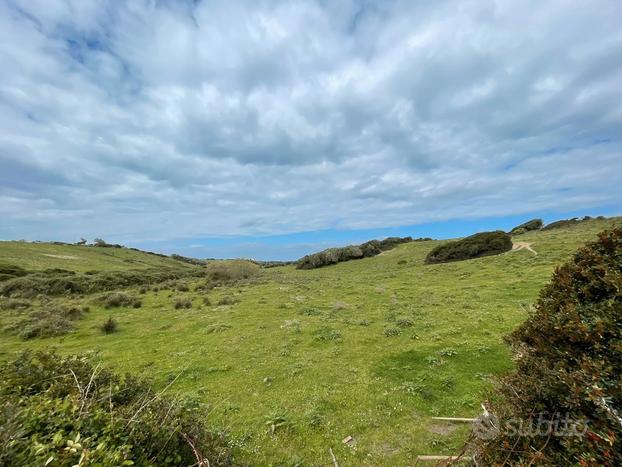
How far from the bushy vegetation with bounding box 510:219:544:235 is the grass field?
45.2 m

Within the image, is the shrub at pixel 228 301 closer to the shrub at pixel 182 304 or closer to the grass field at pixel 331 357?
the grass field at pixel 331 357

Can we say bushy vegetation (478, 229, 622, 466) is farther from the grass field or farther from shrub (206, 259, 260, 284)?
shrub (206, 259, 260, 284)

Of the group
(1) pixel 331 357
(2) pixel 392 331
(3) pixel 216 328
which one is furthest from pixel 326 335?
(3) pixel 216 328

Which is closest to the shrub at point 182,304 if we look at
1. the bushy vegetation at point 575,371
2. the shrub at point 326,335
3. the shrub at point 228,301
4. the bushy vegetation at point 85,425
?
the shrub at point 228,301

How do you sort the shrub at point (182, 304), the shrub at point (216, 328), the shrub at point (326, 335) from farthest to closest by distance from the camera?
the shrub at point (182, 304), the shrub at point (216, 328), the shrub at point (326, 335)

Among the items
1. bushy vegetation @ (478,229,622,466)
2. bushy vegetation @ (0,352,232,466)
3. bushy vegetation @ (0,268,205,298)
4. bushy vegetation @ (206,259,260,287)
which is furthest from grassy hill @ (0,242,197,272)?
bushy vegetation @ (478,229,622,466)

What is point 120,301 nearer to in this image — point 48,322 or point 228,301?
point 48,322

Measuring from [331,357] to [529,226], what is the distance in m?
71.7

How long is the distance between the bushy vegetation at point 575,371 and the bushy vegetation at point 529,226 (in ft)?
232

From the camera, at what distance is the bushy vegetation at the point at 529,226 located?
64.8m

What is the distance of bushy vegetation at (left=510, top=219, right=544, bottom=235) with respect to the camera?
2549 inches

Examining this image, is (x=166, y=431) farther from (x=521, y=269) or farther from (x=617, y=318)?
(x=521, y=269)

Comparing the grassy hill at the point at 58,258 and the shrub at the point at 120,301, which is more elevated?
the grassy hill at the point at 58,258

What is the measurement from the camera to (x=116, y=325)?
20.7 meters
